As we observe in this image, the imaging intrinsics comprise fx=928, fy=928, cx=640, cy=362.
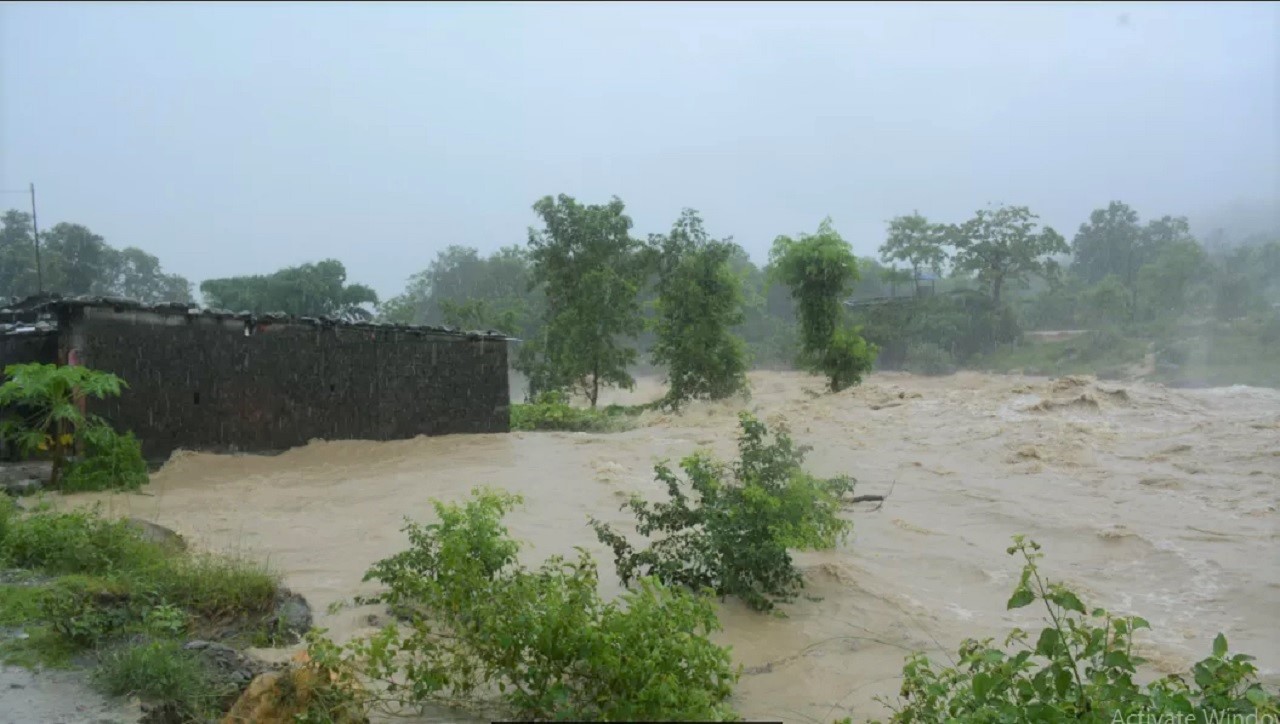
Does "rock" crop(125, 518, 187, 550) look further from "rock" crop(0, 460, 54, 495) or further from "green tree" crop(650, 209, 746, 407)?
"green tree" crop(650, 209, 746, 407)

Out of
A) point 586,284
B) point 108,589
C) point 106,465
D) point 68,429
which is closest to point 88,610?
point 108,589

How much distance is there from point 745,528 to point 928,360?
79.9ft

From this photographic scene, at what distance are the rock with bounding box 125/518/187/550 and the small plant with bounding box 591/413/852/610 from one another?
3.29 m

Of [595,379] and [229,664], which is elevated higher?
[595,379]

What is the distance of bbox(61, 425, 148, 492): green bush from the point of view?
9703 millimetres

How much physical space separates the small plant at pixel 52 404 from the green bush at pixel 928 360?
2303 cm

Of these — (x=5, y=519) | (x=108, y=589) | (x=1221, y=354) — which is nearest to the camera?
(x=108, y=589)

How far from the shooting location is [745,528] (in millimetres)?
5684

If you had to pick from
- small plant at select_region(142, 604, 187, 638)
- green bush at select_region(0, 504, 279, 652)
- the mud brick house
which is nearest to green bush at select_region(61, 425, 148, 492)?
the mud brick house

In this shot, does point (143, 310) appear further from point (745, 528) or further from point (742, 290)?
point (742, 290)

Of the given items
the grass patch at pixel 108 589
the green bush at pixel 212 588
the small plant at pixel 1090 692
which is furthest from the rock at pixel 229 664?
the small plant at pixel 1090 692

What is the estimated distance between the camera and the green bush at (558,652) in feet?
9.73

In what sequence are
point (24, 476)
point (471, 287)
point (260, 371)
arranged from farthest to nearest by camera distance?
point (471, 287) → point (260, 371) → point (24, 476)

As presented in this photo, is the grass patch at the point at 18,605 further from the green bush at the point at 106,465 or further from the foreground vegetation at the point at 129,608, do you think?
the green bush at the point at 106,465
